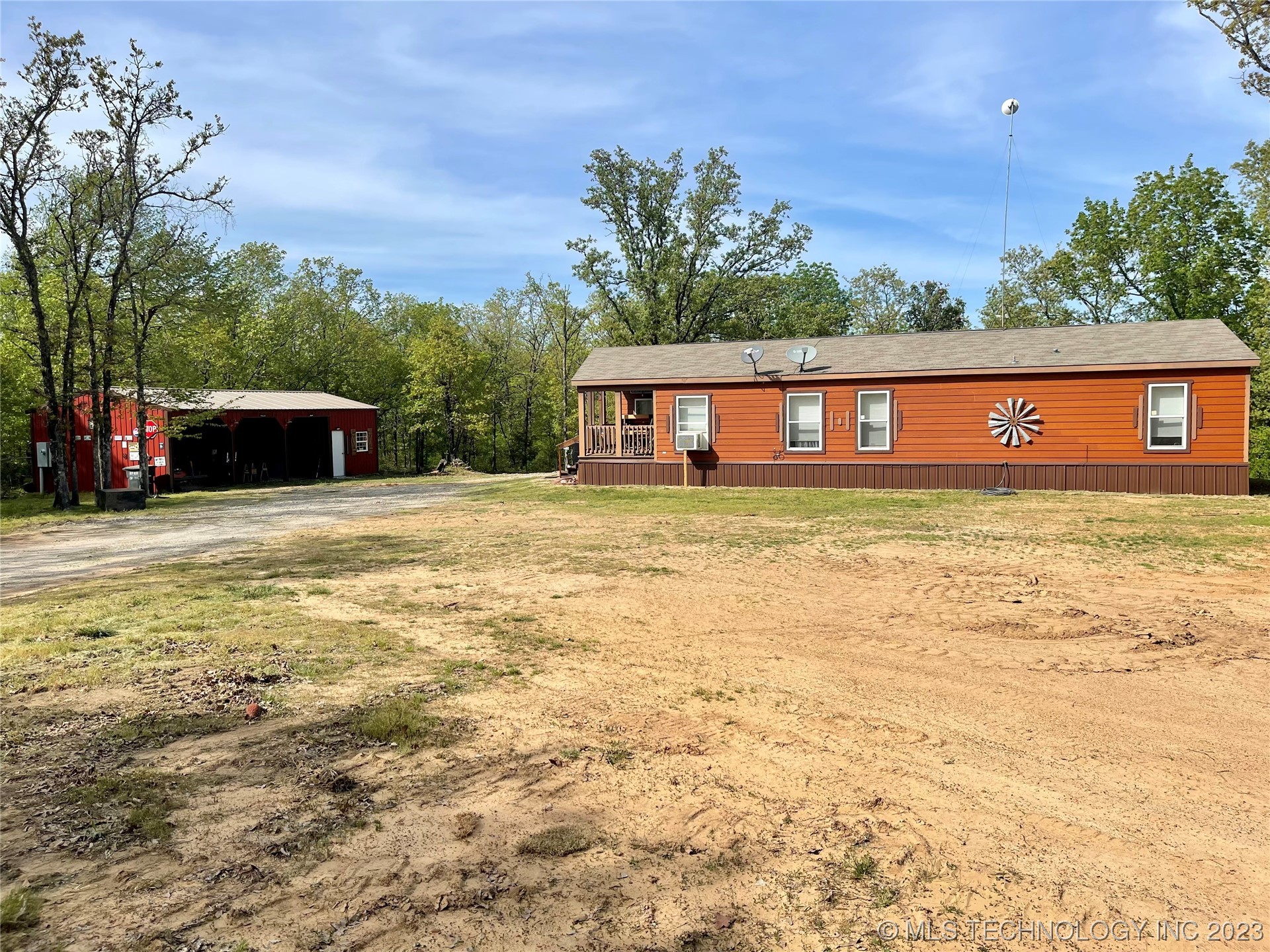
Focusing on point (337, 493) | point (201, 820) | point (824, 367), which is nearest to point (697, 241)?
point (824, 367)

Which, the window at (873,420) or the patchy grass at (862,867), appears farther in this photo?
the window at (873,420)

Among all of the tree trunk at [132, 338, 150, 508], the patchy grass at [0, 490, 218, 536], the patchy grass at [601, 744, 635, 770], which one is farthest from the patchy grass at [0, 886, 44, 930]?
the tree trunk at [132, 338, 150, 508]

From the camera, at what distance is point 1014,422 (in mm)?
17750

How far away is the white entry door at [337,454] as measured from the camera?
98.6 ft

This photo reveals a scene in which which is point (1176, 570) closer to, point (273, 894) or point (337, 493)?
point (273, 894)

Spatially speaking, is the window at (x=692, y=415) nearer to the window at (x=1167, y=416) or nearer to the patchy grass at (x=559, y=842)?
the window at (x=1167, y=416)

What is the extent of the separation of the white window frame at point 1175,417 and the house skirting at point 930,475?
1.04 ft

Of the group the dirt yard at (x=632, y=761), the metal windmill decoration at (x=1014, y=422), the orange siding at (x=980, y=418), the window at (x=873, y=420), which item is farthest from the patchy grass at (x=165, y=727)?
the metal windmill decoration at (x=1014, y=422)

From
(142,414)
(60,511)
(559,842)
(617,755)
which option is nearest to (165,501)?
(60,511)

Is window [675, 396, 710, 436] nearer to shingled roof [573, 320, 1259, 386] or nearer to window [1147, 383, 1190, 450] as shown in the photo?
shingled roof [573, 320, 1259, 386]

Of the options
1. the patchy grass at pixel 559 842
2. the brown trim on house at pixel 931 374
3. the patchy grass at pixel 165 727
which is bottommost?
the patchy grass at pixel 559 842

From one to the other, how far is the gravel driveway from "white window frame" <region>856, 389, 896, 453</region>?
33.9 feet

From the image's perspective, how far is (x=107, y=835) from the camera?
3.11 meters

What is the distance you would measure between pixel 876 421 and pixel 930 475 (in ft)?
5.91
